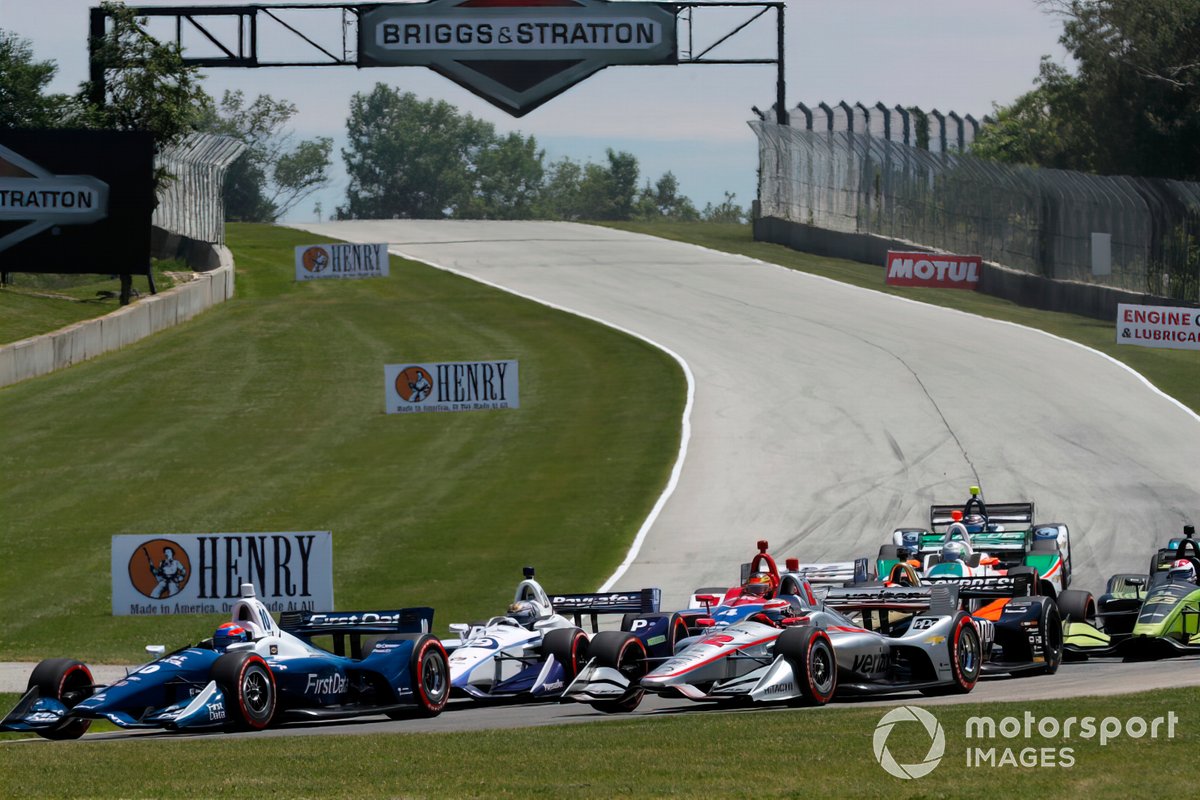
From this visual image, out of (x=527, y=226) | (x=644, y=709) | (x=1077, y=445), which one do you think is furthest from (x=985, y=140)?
(x=644, y=709)

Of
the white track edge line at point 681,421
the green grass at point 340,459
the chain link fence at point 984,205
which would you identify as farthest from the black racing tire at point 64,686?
the chain link fence at point 984,205

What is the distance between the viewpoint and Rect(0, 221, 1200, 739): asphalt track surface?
25.2m

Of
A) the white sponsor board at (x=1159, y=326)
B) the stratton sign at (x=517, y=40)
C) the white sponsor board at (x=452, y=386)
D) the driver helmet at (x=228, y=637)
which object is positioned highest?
the stratton sign at (x=517, y=40)

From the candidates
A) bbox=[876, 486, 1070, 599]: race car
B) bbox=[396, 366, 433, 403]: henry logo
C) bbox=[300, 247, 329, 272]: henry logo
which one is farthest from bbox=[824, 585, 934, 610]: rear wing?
bbox=[300, 247, 329, 272]: henry logo

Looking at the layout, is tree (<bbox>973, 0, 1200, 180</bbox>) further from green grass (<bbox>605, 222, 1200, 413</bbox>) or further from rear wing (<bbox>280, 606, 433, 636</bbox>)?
rear wing (<bbox>280, 606, 433, 636</bbox>)

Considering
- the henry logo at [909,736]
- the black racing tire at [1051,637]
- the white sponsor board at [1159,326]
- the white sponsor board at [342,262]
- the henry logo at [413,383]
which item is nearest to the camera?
the henry logo at [909,736]

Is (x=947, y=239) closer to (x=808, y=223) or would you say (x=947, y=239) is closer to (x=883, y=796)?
(x=808, y=223)

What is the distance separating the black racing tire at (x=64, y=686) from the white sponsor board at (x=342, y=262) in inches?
1320

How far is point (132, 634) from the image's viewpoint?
70.8 ft

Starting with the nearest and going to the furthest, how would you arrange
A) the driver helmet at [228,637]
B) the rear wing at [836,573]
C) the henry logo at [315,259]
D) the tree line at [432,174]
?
the driver helmet at [228,637] → the rear wing at [836,573] → the henry logo at [315,259] → the tree line at [432,174]

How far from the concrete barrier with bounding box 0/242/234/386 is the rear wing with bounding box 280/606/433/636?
24.4m

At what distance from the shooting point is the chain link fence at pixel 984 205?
153 feet

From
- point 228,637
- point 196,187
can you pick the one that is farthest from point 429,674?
point 196,187

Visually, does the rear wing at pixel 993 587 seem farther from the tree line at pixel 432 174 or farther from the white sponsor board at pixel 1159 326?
the tree line at pixel 432 174
